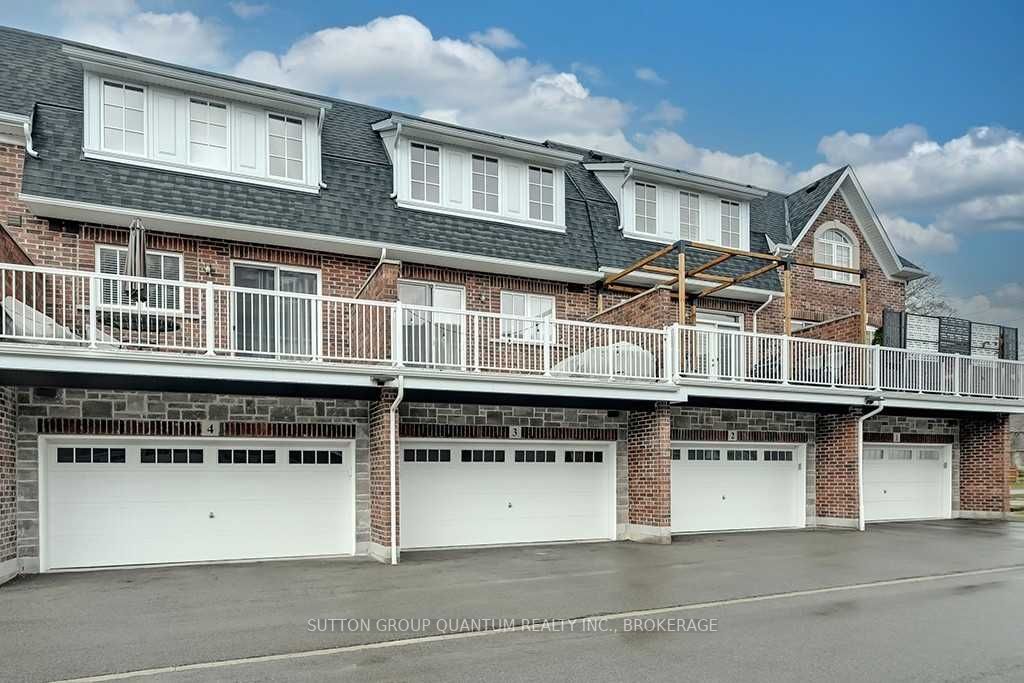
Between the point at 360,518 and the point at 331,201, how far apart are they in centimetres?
550

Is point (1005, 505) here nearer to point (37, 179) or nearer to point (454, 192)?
point (454, 192)

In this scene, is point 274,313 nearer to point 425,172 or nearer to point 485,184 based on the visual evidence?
point 425,172

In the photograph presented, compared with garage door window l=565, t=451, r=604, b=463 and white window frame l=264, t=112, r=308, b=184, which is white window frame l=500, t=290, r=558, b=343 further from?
white window frame l=264, t=112, r=308, b=184

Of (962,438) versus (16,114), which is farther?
(962,438)

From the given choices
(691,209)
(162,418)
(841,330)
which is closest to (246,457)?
(162,418)

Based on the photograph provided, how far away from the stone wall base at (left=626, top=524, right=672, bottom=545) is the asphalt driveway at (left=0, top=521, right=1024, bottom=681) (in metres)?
0.44

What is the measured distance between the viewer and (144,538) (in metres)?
11.6

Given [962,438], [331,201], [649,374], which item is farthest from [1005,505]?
[331,201]

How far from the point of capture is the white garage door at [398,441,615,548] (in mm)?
13531

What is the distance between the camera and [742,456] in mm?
16828

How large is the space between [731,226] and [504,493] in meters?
8.73

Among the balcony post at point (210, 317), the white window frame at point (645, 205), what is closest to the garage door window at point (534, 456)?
the white window frame at point (645, 205)

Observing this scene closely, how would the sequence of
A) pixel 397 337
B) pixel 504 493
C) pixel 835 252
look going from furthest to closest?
pixel 835 252
pixel 504 493
pixel 397 337

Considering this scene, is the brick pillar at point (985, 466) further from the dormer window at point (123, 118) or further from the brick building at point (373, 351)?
the dormer window at point (123, 118)
